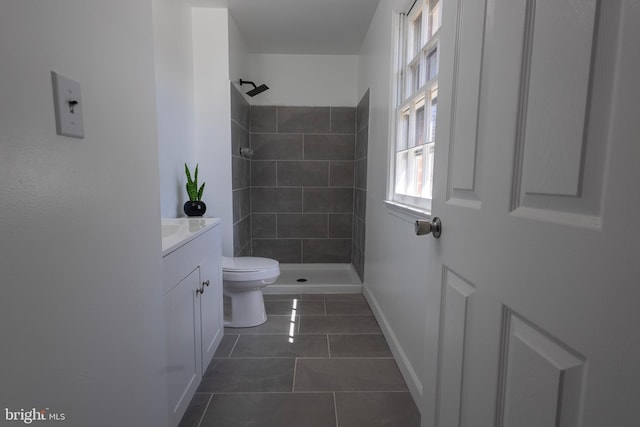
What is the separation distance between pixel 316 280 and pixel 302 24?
94.1 inches

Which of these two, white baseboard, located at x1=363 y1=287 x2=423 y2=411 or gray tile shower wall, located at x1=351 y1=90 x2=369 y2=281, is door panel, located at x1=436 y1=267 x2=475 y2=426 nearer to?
white baseboard, located at x1=363 y1=287 x2=423 y2=411

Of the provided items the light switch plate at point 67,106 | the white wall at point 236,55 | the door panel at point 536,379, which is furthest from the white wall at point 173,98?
the door panel at point 536,379

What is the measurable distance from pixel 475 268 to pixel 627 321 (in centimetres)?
34

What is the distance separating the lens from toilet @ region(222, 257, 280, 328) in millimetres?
2227

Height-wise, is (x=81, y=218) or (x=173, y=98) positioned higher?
(x=173, y=98)

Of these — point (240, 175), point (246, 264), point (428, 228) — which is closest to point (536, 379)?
point (428, 228)

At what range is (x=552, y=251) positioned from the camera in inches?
19.5

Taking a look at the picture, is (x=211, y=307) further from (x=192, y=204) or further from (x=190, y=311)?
(x=192, y=204)

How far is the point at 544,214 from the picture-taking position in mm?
523

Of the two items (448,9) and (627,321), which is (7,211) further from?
(448,9)

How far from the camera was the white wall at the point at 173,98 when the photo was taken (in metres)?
2.00

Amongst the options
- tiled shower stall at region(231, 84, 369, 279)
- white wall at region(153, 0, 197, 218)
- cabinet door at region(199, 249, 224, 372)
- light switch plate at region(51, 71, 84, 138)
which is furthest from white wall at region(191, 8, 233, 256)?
light switch plate at region(51, 71, 84, 138)

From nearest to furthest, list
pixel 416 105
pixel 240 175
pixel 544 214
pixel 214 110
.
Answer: pixel 544 214
pixel 416 105
pixel 214 110
pixel 240 175

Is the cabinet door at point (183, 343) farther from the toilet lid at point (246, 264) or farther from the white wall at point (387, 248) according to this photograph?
the white wall at point (387, 248)
